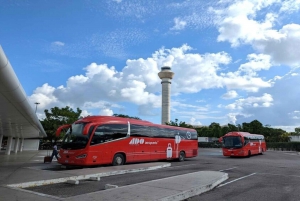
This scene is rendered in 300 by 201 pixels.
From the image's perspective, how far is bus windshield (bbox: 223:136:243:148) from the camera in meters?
27.1

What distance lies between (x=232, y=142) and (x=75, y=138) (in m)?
18.1

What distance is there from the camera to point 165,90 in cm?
9381

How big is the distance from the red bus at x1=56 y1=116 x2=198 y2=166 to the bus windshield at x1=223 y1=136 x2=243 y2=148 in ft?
27.5

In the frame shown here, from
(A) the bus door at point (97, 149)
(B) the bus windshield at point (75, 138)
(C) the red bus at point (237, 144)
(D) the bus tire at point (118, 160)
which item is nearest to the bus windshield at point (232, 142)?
(C) the red bus at point (237, 144)

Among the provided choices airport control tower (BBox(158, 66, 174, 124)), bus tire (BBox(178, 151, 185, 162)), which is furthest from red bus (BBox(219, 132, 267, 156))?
airport control tower (BBox(158, 66, 174, 124))

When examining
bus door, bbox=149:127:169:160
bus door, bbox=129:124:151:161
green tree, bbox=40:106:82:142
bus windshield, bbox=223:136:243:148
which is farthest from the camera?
green tree, bbox=40:106:82:142

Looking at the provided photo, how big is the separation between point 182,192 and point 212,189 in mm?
1881

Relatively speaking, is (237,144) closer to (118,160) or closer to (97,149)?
(118,160)

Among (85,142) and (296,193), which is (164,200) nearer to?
(296,193)

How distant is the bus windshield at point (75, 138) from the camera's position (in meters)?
14.3

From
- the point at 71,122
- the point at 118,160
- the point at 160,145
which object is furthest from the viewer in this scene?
the point at 71,122

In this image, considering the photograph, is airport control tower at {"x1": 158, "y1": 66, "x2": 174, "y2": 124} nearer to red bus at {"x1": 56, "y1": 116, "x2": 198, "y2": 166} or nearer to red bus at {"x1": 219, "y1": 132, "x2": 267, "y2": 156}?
red bus at {"x1": 219, "y1": 132, "x2": 267, "y2": 156}

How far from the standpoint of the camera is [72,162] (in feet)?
46.4

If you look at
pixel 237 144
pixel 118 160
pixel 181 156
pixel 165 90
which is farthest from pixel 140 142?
pixel 165 90
